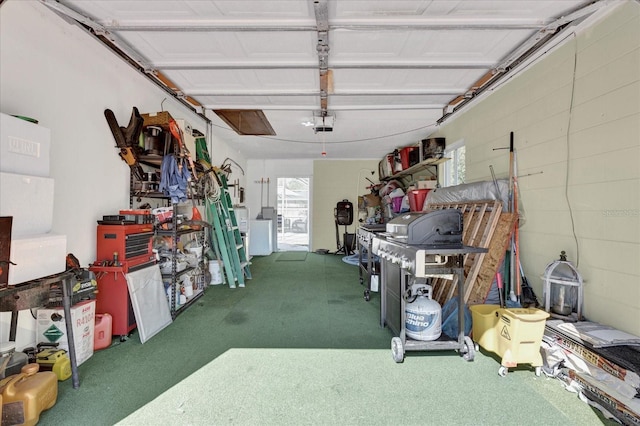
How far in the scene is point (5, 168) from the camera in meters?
1.69

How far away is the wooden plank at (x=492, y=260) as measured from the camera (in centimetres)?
295

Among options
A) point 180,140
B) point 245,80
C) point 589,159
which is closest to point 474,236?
point 589,159

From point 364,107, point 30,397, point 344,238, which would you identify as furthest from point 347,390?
point 344,238

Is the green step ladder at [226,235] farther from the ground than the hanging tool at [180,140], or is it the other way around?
the hanging tool at [180,140]

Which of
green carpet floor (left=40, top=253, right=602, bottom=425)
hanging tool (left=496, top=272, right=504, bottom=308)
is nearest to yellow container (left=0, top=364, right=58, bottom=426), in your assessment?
green carpet floor (left=40, top=253, right=602, bottom=425)

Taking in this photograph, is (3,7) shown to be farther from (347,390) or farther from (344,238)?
(344,238)

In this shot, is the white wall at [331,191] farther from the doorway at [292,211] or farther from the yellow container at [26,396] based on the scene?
the yellow container at [26,396]

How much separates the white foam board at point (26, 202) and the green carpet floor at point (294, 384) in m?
1.13

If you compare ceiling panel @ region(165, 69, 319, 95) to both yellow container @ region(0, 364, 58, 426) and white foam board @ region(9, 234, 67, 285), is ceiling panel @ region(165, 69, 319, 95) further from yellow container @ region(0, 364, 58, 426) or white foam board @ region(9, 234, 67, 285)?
yellow container @ region(0, 364, 58, 426)

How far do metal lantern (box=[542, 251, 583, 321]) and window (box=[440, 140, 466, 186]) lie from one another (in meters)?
2.24

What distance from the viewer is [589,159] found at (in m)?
2.36

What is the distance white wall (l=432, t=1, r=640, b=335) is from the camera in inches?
80.9

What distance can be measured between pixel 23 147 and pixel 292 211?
7569 millimetres

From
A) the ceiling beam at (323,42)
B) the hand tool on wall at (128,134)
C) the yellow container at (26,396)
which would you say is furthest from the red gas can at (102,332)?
the ceiling beam at (323,42)
